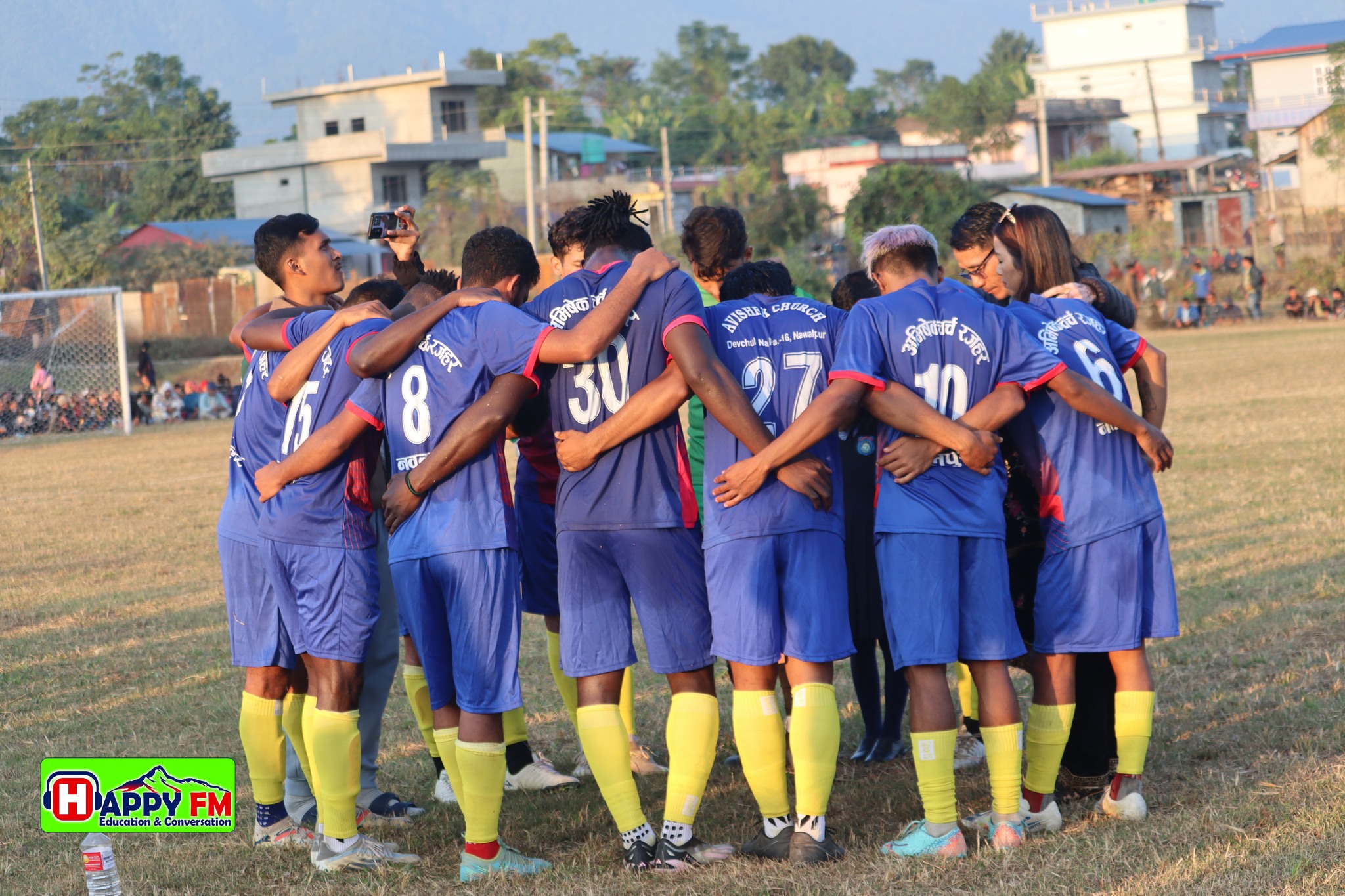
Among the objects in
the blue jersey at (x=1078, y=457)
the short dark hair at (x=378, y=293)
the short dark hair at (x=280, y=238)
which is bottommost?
the blue jersey at (x=1078, y=457)

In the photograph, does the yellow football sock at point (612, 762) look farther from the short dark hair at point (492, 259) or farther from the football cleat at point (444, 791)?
the short dark hair at point (492, 259)

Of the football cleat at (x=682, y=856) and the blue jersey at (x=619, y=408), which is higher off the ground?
the blue jersey at (x=619, y=408)

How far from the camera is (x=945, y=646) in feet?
14.1

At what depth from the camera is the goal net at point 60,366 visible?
2600 cm

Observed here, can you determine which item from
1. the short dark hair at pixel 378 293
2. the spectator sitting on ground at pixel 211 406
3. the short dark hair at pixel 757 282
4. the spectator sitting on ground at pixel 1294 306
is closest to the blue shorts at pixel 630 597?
the short dark hair at pixel 757 282

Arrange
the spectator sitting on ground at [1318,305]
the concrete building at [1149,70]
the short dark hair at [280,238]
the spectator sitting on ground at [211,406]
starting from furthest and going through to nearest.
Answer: the concrete building at [1149,70] < the spectator sitting on ground at [1318,305] < the spectator sitting on ground at [211,406] < the short dark hair at [280,238]

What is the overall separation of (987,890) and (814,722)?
29.4 inches

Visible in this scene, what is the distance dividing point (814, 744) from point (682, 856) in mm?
584

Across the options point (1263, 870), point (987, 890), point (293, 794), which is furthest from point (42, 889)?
point (1263, 870)

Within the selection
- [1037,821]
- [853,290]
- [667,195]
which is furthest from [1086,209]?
[1037,821]

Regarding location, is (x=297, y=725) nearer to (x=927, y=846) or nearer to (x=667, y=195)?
(x=927, y=846)

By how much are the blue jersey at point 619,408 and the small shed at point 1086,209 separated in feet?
151

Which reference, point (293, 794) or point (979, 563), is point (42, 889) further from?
point (979, 563)

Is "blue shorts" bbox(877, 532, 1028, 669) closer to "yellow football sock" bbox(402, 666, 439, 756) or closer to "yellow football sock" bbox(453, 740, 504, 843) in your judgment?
"yellow football sock" bbox(453, 740, 504, 843)
